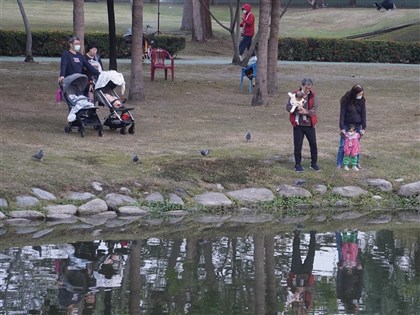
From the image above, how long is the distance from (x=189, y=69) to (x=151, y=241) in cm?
1654

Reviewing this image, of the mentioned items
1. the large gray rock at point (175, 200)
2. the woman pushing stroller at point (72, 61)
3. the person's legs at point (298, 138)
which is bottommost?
the large gray rock at point (175, 200)

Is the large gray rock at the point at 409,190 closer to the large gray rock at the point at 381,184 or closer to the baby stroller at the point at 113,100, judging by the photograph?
the large gray rock at the point at 381,184

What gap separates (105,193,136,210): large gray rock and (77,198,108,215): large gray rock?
10 centimetres

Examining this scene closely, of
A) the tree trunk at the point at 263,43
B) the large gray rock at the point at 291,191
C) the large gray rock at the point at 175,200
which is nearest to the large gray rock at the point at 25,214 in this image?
the large gray rock at the point at 175,200

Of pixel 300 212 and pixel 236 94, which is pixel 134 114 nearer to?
pixel 236 94

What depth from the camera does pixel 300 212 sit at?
1548 cm

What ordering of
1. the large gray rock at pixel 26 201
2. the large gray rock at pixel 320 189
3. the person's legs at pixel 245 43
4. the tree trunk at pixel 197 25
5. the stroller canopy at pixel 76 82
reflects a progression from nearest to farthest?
the large gray rock at pixel 26 201
the large gray rock at pixel 320 189
the stroller canopy at pixel 76 82
the person's legs at pixel 245 43
the tree trunk at pixel 197 25

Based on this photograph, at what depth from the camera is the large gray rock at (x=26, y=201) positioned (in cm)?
1412

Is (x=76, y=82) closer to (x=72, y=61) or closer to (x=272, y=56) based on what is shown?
(x=72, y=61)

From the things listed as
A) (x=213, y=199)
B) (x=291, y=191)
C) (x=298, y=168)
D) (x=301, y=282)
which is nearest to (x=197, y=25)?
(x=298, y=168)

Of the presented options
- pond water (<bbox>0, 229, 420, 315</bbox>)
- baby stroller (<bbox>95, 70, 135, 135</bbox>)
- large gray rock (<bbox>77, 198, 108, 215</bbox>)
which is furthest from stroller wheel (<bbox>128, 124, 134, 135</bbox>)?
pond water (<bbox>0, 229, 420, 315</bbox>)

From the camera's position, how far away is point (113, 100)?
18516 mm

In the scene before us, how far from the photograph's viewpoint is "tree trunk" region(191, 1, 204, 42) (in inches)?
1501

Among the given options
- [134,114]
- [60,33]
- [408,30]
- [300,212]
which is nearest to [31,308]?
[300,212]
